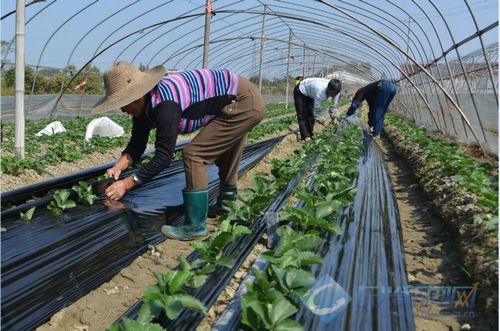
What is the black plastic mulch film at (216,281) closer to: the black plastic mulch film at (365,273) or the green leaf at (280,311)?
the black plastic mulch film at (365,273)

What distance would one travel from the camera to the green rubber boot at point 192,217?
3.43m

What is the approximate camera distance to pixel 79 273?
2.68m

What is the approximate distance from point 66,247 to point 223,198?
5.22 ft

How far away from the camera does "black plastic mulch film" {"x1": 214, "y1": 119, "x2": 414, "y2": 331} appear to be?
204 centimetres

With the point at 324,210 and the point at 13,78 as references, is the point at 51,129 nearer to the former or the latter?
the point at 324,210

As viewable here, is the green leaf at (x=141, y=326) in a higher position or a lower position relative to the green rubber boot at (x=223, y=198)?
higher

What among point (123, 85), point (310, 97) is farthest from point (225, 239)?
point (310, 97)

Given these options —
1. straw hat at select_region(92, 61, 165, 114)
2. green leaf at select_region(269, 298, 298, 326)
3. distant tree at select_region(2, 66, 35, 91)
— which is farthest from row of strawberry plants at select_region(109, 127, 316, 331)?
distant tree at select_region(2, 66, 35, 91)

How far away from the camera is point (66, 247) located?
2.79 metres

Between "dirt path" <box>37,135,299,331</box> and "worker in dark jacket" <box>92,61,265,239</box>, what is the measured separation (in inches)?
7.9

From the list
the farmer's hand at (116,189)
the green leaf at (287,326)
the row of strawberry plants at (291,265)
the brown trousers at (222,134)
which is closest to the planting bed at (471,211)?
the row of strawberry plants at (291,265)

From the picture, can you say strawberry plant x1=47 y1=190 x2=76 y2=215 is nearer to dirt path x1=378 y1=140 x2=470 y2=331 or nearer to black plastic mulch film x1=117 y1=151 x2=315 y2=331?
black plastic mulch film x1=117 y1=151 x2=315 y2=331

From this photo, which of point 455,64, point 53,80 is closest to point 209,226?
point 455,64

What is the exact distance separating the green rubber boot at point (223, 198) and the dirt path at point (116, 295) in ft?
2.16
